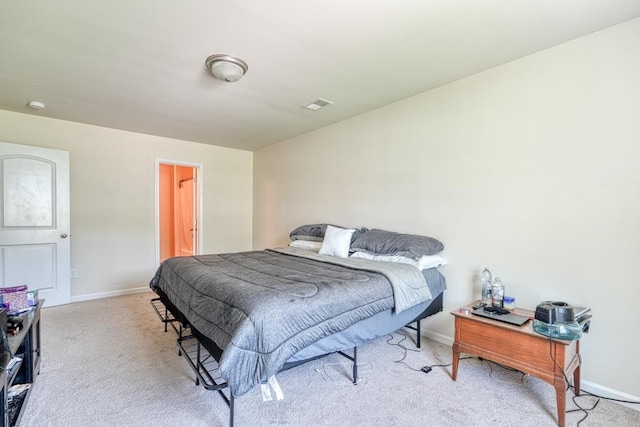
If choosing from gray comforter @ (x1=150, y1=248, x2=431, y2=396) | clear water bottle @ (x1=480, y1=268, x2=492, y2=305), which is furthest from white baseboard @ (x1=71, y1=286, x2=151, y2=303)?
clear water bottle @ (x1=480, y1=268, x2=492, y2=305)

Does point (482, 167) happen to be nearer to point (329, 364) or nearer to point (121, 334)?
point (329, 364)

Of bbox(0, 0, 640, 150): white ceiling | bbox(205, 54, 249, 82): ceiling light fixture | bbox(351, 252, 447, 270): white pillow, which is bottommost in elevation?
bbox(351, 252, 447, 270): white pillow

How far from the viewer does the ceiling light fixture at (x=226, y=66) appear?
230 centimetres

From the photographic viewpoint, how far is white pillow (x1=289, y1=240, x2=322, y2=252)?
12.2 feet

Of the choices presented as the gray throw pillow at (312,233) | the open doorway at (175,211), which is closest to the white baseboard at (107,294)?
the open doorway at (175,211)

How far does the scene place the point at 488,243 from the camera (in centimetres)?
255

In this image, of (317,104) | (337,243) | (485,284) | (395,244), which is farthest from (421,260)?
(317,104)

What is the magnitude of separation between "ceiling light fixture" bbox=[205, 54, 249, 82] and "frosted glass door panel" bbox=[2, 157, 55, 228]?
2.91 metres

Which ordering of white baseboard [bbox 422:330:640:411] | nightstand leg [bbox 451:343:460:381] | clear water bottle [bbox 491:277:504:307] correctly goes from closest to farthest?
white baseboard [bbox 422:330:640:411]
nightstand leg [bbox 451:343:460:381]
clear water bottle [bbox 491:277:504:307]

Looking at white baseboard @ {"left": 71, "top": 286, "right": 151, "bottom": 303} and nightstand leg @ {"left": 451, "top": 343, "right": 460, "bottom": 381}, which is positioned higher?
nightstand leg @ {"left": 451, "top": 343, "right": 460, "bottom": 381}

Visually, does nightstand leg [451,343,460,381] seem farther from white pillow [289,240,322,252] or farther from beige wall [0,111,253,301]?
beige wall [0,111,253,301]

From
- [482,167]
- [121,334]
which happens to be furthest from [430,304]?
[121,334]

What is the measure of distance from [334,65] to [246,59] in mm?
705

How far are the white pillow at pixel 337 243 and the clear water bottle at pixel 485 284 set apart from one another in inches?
50.1
